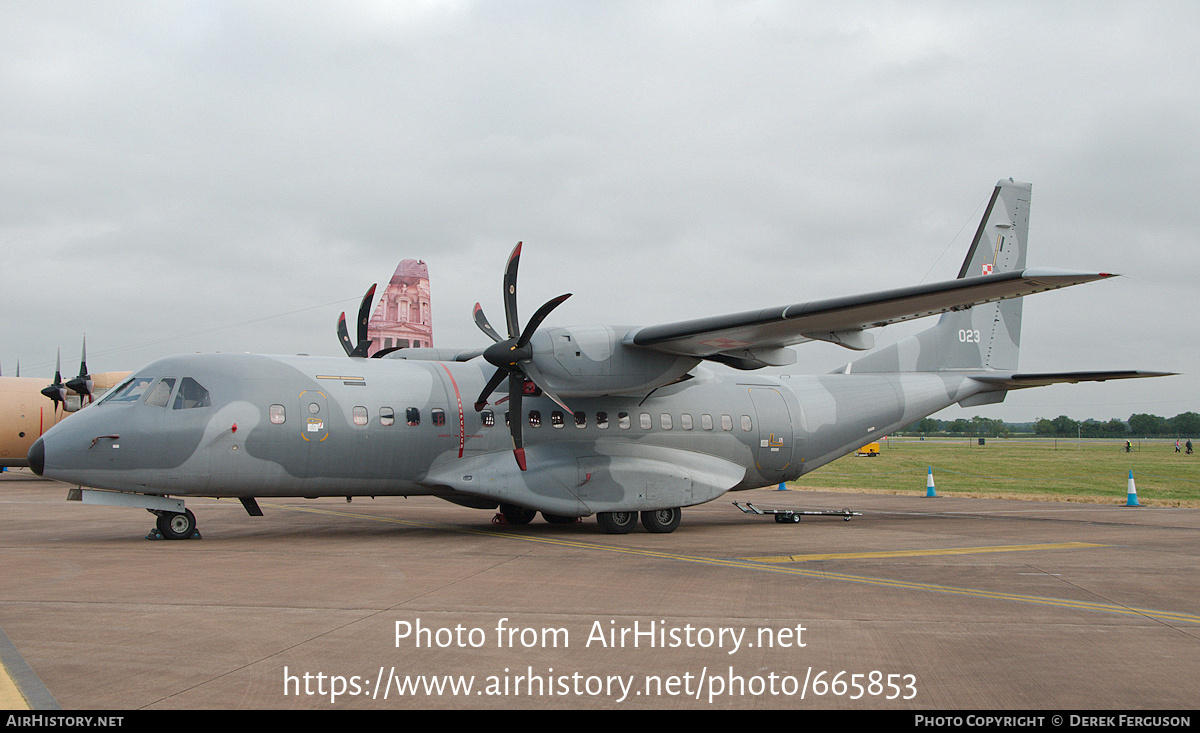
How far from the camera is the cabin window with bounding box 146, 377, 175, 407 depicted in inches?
535

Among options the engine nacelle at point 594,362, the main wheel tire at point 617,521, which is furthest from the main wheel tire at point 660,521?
the engine nacelle at point 594,362

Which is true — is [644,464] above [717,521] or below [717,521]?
above

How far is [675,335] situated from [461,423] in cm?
420

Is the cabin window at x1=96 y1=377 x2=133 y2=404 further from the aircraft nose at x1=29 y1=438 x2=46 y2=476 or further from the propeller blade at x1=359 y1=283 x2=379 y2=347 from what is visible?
the propeller blade at x1=359 y1=283 x2=379 y2=347

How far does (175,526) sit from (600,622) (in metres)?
9.52

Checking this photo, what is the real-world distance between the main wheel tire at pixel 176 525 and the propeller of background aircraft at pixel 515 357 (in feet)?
17.9

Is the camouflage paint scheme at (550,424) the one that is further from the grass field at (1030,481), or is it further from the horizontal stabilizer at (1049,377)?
the grass field at (1030,481)

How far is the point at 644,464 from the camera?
16203 millimetres

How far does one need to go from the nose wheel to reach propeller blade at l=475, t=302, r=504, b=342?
235 inches

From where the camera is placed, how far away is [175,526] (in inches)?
548

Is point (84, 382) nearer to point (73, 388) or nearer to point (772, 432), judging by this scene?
point (73, 388)

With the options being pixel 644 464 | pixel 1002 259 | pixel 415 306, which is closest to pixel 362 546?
pixel 644 464

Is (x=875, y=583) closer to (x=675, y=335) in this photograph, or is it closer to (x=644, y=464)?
(x=675, y=335)

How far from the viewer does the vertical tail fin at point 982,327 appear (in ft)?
65.5
